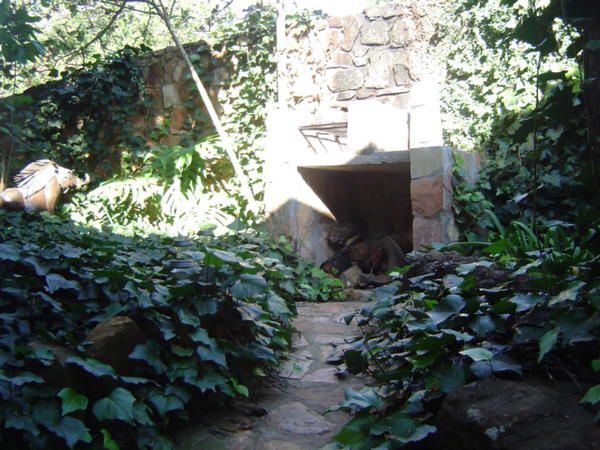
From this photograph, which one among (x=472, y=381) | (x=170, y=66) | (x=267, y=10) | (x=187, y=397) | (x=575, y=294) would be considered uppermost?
(x=267, y=10)

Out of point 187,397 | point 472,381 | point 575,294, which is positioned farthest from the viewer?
point 187,397

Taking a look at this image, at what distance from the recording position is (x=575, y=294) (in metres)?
1.56

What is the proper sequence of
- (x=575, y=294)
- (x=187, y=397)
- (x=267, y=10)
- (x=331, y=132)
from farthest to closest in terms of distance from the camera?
1. (x=267, y=10)
2. (x=331, y=132)
3. (x=187, y=397)
4. (x=575, y=294)

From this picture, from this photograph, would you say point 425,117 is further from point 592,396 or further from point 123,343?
point 592,396

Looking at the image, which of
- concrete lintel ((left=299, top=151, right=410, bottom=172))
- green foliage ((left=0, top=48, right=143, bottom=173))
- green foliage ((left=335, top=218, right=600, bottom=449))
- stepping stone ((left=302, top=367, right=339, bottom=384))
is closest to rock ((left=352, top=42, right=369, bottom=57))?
concrete lintel ((left=299, top=151, right=410, bottom=172))

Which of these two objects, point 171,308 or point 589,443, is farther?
→ point 171,308

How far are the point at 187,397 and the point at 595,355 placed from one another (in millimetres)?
1388

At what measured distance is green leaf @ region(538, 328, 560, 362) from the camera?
148 centimetres

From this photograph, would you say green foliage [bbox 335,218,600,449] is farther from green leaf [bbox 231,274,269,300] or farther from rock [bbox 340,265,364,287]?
rock [bbox 340,265,364,287]

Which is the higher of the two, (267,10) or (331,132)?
(267,10)

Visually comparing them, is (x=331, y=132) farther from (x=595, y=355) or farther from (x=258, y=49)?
(x=595, y=355)

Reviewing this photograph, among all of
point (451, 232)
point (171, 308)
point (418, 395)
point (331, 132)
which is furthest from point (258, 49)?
point (418, 395)

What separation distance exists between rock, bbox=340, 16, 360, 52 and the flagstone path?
4.41 metres

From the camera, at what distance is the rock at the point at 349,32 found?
263 inches
